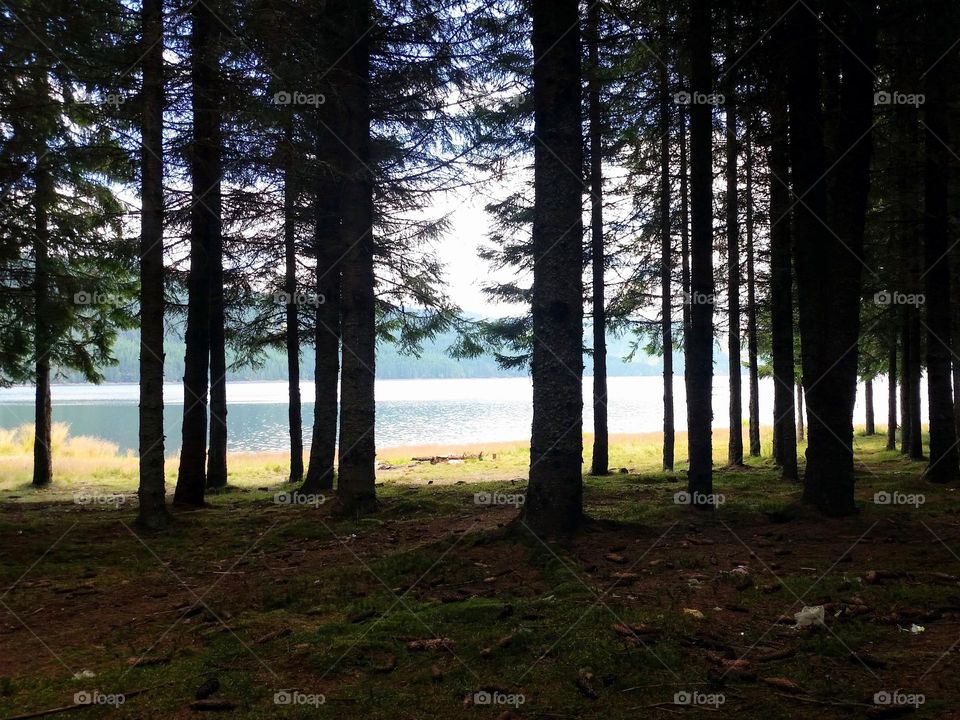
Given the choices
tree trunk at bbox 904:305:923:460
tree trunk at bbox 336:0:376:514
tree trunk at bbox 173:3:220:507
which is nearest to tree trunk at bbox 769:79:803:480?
tree trunk at bbox 904:305:923:460

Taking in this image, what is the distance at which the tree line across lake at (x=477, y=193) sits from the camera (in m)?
8.14

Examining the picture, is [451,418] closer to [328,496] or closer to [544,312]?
[328,496]

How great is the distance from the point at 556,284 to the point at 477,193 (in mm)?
5876

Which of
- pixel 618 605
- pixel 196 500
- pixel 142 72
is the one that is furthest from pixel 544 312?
pixel 196 500

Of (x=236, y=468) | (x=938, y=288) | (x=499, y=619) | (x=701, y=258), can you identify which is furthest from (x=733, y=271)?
(x=236, y=468)

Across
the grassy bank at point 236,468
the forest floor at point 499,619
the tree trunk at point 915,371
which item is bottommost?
the grassy bank at point 236,468

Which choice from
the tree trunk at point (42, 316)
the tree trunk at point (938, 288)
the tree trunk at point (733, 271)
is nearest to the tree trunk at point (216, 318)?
the tree trunk at point (42, 316)

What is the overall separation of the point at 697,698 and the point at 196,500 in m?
11.4

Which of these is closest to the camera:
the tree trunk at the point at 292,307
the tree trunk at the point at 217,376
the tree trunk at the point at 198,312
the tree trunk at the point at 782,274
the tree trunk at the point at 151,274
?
the tree trunk at the point at 151,274

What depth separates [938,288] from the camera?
1180 centimetres

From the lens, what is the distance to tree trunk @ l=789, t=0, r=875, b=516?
802 cm

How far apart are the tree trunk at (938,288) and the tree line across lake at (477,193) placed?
0.16ft

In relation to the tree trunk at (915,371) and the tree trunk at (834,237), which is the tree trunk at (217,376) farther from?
the tree trunk at (915,371)

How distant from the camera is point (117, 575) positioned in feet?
23.4
